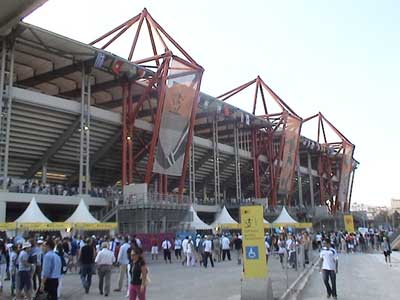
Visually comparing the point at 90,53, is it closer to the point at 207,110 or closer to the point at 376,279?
the point at 207,110

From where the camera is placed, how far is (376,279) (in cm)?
1719

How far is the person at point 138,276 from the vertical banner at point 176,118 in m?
31.7

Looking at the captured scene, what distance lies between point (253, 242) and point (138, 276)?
11.8 ft

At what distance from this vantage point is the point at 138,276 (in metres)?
8.85

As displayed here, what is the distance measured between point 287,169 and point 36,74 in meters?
37.4

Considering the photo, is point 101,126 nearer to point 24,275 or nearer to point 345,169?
point 24,275

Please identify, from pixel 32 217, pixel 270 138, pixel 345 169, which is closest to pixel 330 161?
pixel 345 169

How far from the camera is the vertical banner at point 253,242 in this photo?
1127 centimetres

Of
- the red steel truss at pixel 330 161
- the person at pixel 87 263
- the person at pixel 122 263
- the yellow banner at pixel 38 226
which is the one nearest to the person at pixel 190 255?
the yellow banner at pixel 38 226

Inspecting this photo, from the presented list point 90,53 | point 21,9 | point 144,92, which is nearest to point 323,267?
point 21,9

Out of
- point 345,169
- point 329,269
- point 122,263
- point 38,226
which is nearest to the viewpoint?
point 329,269

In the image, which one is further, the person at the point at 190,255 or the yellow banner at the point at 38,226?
the person at the point at 190,255

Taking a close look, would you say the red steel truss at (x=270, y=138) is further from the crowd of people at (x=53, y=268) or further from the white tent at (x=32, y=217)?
the crowd of people at (x=53, y=268)

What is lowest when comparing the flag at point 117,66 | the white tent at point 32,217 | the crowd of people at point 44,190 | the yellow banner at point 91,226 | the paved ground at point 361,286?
the paved ground at point 361,286
